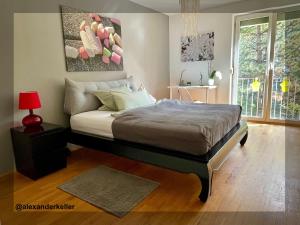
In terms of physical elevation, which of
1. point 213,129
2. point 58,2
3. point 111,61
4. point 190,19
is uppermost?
point 58,2

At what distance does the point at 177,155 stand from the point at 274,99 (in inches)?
130

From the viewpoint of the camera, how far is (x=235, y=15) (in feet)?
14.0

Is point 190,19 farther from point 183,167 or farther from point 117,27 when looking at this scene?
point 183,167

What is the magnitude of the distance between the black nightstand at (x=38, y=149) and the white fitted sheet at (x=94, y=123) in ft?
0.87

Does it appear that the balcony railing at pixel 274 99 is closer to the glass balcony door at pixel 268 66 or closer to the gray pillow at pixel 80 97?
the glass balcony door at pixel 268 66

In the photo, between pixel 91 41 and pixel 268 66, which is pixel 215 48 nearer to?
pixel 268 66

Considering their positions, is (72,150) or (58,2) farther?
(72,150)

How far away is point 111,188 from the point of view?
79.7 inches

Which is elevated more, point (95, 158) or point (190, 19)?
point (190, 19)

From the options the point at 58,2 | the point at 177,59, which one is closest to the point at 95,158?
the point at 58,2

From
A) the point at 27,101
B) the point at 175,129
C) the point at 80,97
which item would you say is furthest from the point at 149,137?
the point at 27,101

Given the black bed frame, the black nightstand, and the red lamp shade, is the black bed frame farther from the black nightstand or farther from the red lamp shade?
the red lamp shade

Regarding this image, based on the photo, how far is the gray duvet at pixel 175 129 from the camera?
1787mm

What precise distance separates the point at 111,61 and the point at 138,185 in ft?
7.43
